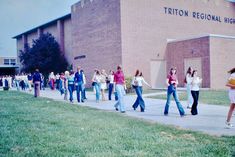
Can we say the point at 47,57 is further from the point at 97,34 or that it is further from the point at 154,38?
the point at 154,38

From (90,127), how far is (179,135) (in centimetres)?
241

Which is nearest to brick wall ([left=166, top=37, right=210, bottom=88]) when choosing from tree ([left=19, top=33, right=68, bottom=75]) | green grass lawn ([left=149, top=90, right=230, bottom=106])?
green grass lawn ([left=149, top=90, right=230, bottom=106])

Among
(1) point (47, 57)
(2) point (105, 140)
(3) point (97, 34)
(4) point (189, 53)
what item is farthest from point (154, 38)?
(2) point (105, 140)

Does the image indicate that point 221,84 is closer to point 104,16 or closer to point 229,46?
point 229,46

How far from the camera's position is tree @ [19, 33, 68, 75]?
140ft

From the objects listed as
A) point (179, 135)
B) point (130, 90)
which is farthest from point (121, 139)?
point (130, 90)

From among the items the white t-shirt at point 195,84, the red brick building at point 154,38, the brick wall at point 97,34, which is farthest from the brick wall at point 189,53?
the white t-shirt at point 195,84

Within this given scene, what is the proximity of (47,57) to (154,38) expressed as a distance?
19.2 meters

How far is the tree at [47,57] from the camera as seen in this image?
42.7 m

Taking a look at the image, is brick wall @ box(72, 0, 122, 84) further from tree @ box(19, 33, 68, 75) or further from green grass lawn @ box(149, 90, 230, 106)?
green grass lawn @ box(149, 90, 230, 106)

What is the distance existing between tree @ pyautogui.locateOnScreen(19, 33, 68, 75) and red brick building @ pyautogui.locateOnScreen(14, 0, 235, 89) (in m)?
7.99

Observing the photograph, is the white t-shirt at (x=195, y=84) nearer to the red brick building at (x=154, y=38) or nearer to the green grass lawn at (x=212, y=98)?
the green grass lawn at (x=212, y=98)

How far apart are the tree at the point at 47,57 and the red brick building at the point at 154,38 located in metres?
7.99

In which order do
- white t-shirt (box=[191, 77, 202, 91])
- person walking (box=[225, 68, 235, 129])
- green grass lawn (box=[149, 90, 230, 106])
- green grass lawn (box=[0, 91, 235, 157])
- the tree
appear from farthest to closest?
the tree
green grass lawn (box=[149, 90, 230, 106])
white t-shirt (box=[191, 77, 202, 91])
person walking (box=[225, 68, 235, 129])
green grass lawn (box=[0, 91, 235, 157])
